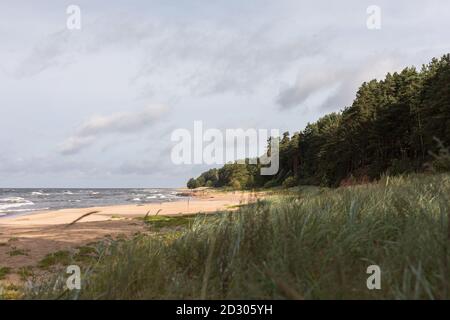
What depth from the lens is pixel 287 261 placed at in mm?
3490

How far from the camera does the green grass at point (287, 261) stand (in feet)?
10.3

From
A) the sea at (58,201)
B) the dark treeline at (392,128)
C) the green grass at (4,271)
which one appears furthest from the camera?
the sea at (58,201)

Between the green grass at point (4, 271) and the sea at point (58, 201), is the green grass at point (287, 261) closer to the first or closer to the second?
the green grass at point (4, 271)

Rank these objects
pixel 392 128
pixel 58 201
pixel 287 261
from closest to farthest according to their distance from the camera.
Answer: pixel 287 261 → pixel 392 128 → pixel 58 201

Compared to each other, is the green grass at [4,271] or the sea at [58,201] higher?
the green grass at [4,271]

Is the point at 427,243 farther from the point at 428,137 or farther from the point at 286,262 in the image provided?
the point at 428,137

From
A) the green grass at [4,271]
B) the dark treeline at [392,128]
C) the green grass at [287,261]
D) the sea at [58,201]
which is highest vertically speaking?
the dark treeline at [392,128]

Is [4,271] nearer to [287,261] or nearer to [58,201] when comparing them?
[287,261]

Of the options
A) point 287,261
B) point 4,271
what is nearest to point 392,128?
point 4,271

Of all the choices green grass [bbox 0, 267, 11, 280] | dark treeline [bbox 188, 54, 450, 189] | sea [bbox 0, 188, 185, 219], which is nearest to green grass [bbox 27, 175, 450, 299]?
green grass [bbox 0, 267, 11, 280]

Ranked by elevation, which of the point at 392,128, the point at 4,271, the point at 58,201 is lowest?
the point at 58,201

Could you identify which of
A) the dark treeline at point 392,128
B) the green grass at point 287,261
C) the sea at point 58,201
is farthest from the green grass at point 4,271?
the dark treeline at point 392,128

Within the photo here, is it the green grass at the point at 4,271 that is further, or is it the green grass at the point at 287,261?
the green grass at the point at 4,271
